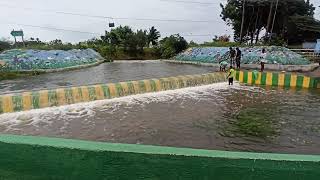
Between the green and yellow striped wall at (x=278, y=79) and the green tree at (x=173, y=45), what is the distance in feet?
86.3

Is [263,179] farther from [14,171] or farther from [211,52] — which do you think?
[211,52]

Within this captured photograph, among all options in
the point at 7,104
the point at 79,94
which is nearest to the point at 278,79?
the point at 79,94

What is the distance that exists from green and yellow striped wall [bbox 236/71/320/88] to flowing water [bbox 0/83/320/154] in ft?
10.0

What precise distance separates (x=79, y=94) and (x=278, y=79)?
39.8 feet

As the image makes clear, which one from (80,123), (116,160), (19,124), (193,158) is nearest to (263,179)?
A: (193,158)

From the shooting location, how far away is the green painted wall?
261 cm

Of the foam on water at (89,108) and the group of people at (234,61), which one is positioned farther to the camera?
the group of people at (234,61)

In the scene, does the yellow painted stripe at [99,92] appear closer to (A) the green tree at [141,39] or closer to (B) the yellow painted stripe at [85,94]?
(B) the yellow painted stripe at [85,94]

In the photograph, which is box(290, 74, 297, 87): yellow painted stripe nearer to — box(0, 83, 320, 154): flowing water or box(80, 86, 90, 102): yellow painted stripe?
box(0, 83, 320, 154): flowing water

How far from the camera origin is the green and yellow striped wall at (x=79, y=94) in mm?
13523

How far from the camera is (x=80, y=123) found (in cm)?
1159

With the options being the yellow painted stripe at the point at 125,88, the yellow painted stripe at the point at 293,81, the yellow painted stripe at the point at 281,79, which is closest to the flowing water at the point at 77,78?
the yellow painted stripe at the point at 125,88

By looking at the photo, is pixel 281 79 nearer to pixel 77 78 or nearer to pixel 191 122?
pixel 191 122

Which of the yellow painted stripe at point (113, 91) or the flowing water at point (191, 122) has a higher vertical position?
the yellow painted stripe at point (113, 91)
